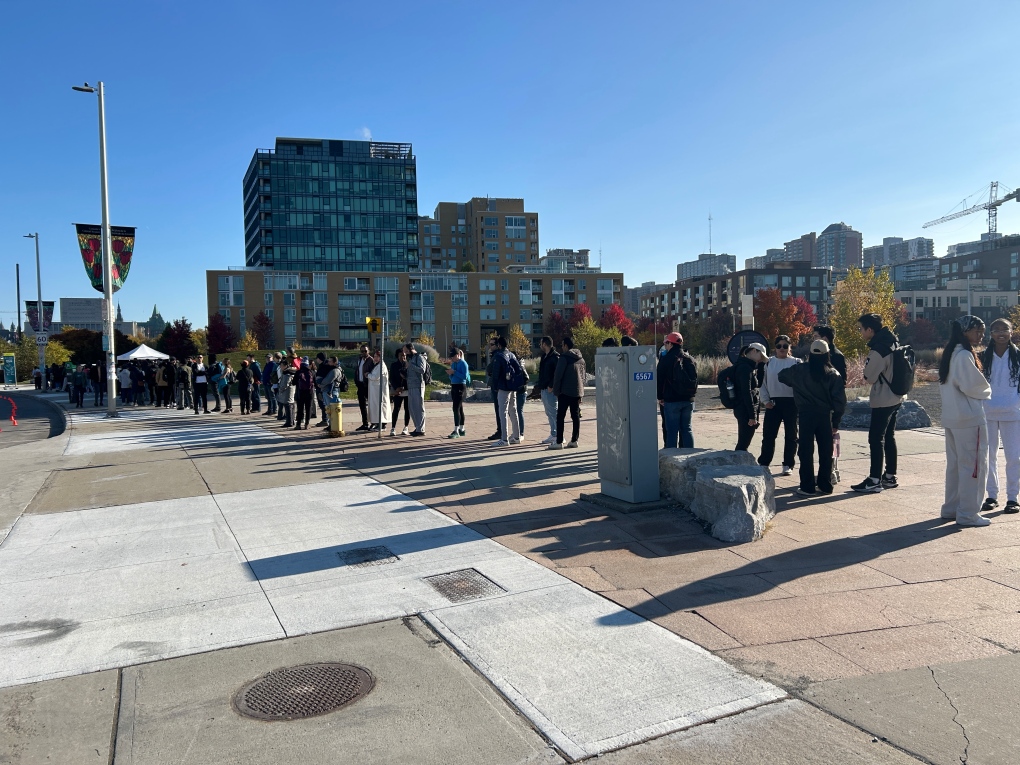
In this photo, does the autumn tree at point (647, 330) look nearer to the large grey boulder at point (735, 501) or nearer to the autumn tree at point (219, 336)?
the autumn tree at point (219, 336)

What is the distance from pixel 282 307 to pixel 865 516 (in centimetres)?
9570

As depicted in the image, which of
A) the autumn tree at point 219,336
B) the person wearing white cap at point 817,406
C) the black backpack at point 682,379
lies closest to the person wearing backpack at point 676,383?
the black backpack at point 682,379

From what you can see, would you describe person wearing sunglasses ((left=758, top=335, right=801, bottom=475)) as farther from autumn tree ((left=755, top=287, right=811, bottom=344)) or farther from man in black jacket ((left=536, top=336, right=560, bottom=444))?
autumn tree ((left=755, top=287, right=811, bottom=344))

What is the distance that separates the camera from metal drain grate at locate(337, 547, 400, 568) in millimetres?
5910

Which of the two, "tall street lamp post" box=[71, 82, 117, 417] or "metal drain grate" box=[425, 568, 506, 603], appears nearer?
"metal drain grate" box=[425, 568, 506, 603]

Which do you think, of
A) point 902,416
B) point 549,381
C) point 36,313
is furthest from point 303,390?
point 36,313

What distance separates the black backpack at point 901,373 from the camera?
24.9ft

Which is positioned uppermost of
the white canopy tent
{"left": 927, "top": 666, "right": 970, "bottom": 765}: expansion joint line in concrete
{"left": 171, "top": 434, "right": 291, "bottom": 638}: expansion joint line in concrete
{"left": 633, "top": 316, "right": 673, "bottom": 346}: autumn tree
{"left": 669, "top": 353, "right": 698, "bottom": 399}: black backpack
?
{"left": 633, "top": 316, "right": 673, "bottom": 346}: autumn tree

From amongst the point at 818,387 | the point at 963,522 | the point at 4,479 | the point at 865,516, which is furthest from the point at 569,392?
the point at 4,479

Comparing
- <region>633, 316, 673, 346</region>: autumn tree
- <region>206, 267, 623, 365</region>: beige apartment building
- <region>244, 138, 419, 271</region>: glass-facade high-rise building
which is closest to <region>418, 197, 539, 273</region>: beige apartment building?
<region>244, 138, 419, 271</region>: glass-facade high-rise building

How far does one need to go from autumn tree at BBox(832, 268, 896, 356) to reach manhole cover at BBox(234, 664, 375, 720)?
3670 centimetres

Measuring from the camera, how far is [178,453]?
13.0 m

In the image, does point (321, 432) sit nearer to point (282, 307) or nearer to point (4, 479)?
point (4, 479)

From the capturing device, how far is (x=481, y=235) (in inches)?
5379
